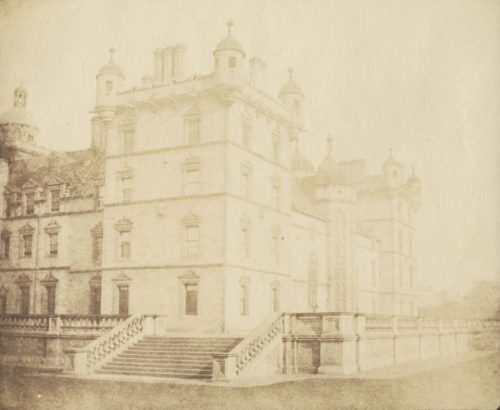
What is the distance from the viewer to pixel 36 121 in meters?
22.6

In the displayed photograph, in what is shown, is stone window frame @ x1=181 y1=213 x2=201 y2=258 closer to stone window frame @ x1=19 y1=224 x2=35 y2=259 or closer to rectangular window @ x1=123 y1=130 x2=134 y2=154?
A: rectangular window @ x1=123 y1=130 x2=134 y2=154

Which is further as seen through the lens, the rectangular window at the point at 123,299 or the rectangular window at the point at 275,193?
the rectangular window at the point at 275,193

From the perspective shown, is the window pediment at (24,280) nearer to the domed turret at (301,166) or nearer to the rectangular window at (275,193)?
the rectangular window at (275,193)

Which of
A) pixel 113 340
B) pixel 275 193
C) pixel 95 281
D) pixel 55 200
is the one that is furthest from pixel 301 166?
pixel 113 340

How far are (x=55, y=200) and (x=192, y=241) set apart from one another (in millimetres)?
10514

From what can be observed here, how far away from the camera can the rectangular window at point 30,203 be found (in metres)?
36.6

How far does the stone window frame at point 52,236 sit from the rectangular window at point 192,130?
9965mm

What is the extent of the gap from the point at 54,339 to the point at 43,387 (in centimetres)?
793

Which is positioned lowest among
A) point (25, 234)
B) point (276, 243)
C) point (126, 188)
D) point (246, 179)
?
point (276, 243)

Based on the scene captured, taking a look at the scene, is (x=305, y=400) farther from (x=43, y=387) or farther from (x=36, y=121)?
(x=36, y=121)

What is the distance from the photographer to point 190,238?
29.4m

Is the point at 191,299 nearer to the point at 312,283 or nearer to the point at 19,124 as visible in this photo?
the point at 19,124

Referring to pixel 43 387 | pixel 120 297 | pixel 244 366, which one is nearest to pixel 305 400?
pixel 244 366

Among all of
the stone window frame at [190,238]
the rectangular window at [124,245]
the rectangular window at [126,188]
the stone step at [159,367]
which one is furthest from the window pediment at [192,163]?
the stone step at [159,367]
